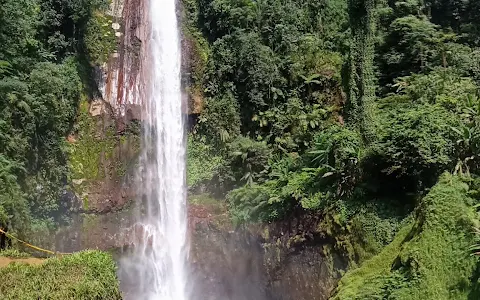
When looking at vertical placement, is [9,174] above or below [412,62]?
below

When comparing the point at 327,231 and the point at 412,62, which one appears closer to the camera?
the point at 327,231

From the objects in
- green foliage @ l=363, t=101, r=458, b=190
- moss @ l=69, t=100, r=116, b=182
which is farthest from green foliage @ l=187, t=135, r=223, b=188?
green foliage @ l=363, t=101, r=458, b=190

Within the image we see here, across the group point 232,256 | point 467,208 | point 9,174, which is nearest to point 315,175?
point 232,256

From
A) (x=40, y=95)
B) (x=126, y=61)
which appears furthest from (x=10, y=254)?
(x=126, y=61)

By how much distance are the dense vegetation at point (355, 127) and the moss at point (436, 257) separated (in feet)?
0.07

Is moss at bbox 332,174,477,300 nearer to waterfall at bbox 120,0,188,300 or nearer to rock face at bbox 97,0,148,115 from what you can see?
waterfall at bbox 120,0,188,300

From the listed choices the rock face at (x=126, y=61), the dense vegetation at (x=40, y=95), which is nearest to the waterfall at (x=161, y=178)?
the rock face at (x=126, y=61)

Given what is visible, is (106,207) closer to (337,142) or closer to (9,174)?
(9,174)

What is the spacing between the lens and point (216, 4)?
64.0 feet

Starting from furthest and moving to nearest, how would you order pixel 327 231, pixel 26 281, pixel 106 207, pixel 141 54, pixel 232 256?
1. pixel 141 54
2. pixel 106 207
3. pixel 232 256
4. pixel 327 231
5. pixel 26 281

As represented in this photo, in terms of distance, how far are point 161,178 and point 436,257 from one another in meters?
12.2

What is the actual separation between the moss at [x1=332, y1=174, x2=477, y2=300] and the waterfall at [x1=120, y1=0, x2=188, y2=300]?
358 inches

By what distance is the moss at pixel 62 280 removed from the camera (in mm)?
8148

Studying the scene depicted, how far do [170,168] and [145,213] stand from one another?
80.2 inches
